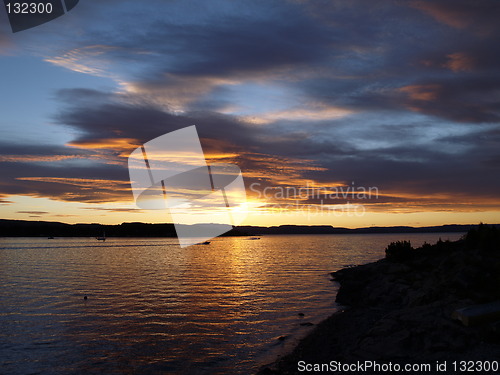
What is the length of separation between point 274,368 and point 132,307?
1661cm

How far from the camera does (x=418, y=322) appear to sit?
48.5 ft

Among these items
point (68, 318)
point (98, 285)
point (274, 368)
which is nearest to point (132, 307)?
point (68, 318)

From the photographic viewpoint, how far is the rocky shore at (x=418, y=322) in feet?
40.7

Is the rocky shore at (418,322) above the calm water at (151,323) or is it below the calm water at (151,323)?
above

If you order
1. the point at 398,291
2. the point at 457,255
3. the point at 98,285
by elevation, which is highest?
the point at 457,255

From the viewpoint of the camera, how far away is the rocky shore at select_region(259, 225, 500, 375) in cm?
1239

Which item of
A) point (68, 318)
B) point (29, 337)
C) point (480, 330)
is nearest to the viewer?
point (480, 330)

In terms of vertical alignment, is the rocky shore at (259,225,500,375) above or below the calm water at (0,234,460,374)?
above

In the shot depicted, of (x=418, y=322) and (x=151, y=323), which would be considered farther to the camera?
(x=151, y=323)

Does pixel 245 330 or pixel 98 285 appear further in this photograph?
pixel 98 285

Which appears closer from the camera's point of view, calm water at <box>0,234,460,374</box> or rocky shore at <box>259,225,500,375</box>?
rocky shore at <box>259,225,500,375</box>

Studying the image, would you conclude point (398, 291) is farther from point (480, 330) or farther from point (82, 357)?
point (82, 357)

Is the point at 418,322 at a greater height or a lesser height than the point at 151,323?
greater

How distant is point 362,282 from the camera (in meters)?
33.2
